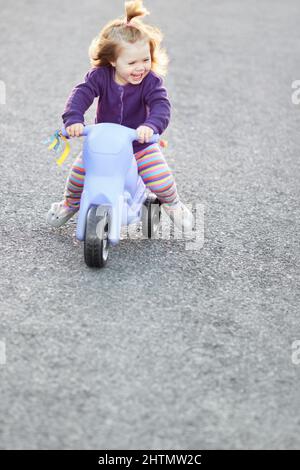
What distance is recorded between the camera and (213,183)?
440 cm

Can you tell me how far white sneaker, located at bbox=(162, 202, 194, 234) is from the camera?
140 inches

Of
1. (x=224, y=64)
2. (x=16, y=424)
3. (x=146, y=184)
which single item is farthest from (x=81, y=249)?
(x=224, y=64)

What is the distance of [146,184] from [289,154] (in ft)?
6.24

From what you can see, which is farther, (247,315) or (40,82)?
(40,82)

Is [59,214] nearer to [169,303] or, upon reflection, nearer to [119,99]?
[119,99]

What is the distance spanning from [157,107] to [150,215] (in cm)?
59

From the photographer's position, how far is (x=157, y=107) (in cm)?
323

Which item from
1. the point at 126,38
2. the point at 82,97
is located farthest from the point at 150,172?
the point at 126,38

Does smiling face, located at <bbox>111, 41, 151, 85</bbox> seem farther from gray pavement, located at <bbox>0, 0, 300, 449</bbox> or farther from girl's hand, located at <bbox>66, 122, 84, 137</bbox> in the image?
gray pavement, located at <bbox>0, 0, 300, 449</bbox>

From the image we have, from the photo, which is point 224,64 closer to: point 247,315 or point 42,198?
point 42,198

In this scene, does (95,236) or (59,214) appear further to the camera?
(59,214)

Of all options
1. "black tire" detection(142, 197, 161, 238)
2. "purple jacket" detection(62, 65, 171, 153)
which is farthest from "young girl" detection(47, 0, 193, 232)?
"black tire" detection(142, 197, 161, 238)

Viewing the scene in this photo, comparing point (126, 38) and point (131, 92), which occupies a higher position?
Result: point (126, 38)
